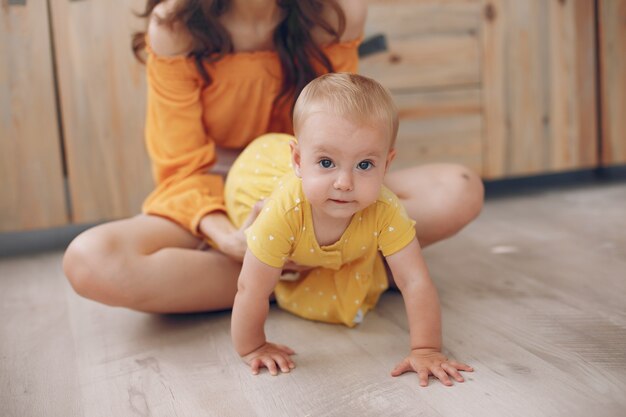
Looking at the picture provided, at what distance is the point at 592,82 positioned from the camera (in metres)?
2.02

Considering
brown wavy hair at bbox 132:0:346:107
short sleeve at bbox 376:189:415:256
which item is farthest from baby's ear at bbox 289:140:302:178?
brown wavy hair at bbox 132:0:346:107

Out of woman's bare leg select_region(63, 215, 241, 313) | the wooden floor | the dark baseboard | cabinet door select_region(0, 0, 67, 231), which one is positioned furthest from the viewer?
the dark baseboard

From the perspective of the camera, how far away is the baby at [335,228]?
2.85ft

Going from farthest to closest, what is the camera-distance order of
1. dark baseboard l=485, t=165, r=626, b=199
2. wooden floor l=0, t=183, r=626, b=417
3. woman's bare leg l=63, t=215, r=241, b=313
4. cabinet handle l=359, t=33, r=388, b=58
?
1. dark baseboard l=485, t=165, r=626, b=199
2. cabinet handle l=359, t=33, r=388, b=58
3. woman's bare leg l=63, t=215, r=241, b=313
4. wooden floor l=0, t=183, r=626, b=417

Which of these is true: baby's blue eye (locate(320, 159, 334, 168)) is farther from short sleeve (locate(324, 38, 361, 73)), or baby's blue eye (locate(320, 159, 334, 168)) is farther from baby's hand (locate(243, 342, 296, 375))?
short sleeve (locate(324, 38, 361, 73))

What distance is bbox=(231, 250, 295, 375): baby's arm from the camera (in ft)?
3.12

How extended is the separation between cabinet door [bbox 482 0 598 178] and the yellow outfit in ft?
3.05

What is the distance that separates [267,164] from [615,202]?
1119 mm

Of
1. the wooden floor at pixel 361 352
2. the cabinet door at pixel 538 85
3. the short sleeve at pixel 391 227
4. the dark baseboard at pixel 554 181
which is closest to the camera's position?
the wooden floor at pixel 361 352

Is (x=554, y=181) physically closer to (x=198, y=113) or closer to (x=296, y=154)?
(x=198, y=113)

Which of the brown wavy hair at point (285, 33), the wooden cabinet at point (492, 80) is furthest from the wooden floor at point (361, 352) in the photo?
the wooden cabinet at point (492, 80)

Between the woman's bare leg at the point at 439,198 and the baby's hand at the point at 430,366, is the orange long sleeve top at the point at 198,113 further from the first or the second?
the baby's hand at the point at 430,366

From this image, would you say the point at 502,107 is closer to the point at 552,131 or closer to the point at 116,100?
the point at 552,131

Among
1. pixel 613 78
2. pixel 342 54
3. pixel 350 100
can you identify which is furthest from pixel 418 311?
pixel 613 78
